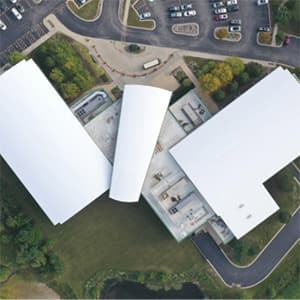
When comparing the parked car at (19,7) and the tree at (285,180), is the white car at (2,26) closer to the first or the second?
the parked car at (19,7)

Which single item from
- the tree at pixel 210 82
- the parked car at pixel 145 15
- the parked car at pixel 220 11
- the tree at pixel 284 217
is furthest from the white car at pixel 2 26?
the tree at pixel 284 217

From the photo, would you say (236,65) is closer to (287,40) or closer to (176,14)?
(287,40)

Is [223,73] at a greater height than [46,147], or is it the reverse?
[46,147]

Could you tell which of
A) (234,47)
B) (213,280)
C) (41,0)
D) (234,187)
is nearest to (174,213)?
(234,187)

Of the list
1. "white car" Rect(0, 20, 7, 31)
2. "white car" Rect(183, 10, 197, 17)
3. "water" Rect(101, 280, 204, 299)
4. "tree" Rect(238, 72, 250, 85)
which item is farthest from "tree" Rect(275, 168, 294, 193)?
"white car" Rect(0, 20, 7, 31)

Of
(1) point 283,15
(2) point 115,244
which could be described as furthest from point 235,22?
(2) point 115,244

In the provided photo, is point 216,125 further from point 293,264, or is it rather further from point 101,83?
point 293,264
